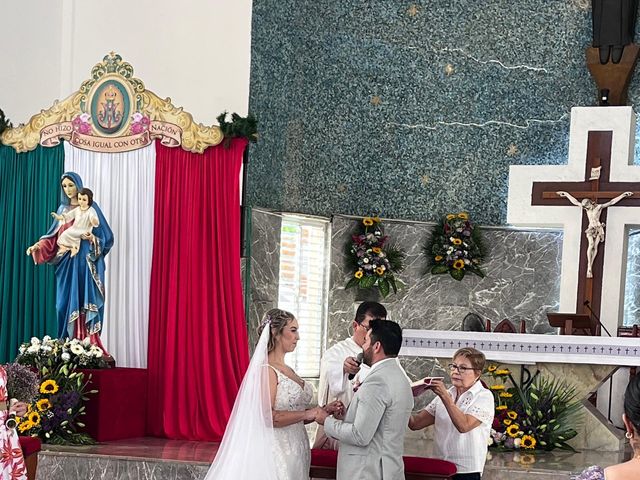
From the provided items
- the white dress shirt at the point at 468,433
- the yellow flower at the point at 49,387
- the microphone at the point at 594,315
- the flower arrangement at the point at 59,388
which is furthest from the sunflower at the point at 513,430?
the yellow flower at the point at 49,387

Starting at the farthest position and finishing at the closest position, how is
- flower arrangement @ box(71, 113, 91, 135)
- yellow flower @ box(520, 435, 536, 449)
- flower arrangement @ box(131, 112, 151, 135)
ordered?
1. flower arrangement @ box(71, 113, 91, 135)
2. flower arrangement @ box(131, 112, 151, 135)
3. yellow flower @ box(520, 435, 536, 449)

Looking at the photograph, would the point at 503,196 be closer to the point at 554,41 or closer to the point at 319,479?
the point at 554,41

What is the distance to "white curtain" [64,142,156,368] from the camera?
9281mm

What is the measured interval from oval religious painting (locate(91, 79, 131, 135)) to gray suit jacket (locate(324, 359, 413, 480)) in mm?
4677

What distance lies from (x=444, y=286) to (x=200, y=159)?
10.7ft

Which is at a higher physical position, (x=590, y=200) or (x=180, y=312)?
(x=590, y=200)

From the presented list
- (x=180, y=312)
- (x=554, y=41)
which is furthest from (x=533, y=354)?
(x=554, y=41)

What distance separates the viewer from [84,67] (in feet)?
35.0

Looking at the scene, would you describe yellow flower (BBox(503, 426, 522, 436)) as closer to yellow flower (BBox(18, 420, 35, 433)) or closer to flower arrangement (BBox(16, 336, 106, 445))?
flower arrangement (BBox(16, 336, 106, 445))

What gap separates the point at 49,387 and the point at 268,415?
296 centimetres


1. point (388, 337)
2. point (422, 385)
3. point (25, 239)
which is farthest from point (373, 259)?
point (388, 337)

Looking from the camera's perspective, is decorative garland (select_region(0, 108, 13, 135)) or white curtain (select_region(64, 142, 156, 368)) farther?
decorative garland (select_region(0, 108, 13, 135))

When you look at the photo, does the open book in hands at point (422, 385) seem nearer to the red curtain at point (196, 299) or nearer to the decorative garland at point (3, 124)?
the red curtain at point (196, 299)

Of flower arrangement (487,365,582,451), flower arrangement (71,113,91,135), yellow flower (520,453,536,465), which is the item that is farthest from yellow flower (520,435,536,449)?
flower arrangement (71,113,91,135)
